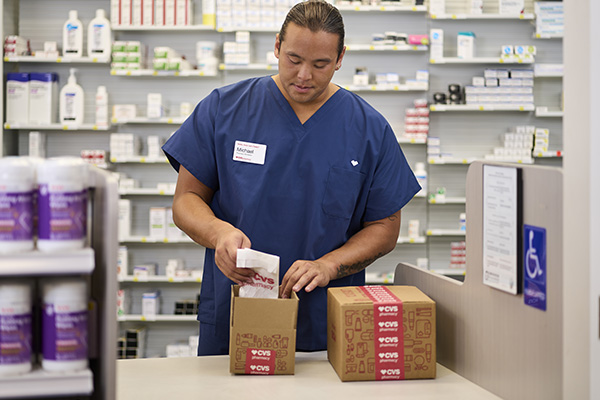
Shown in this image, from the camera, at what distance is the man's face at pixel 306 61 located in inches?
80.3

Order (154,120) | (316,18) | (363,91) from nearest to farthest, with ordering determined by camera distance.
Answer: (316,18)
(154,120)
(363,91)

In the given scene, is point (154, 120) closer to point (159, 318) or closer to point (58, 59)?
point (58, 59)

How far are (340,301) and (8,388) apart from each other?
2.86ft

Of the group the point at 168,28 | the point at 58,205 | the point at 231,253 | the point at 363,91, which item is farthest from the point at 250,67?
the point at 58,205

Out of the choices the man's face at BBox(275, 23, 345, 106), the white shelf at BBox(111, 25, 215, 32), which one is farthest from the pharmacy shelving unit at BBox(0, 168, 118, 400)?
the white shelf at BBox(111, 25, 215, 32)

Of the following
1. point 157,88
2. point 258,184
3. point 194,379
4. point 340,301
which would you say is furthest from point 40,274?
point 157,88

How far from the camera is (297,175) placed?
2.18 m

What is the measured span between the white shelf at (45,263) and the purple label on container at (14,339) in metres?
0.09

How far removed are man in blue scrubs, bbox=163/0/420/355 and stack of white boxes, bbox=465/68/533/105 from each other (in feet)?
11.1

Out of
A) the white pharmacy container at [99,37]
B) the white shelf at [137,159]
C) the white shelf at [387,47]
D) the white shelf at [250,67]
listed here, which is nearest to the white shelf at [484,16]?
the white shelf at [387,47]

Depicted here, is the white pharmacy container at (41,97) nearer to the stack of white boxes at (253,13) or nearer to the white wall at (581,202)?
the stack of white boxes at (253,13)

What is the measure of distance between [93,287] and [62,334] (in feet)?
0.59

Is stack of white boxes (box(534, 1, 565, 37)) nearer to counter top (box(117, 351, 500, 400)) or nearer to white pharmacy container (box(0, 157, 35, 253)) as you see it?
counter top (box(117, 351, 500, 400))

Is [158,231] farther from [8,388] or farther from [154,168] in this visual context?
[8,388]
